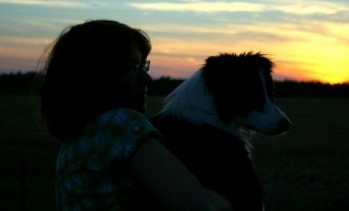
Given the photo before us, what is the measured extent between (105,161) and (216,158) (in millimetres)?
1534

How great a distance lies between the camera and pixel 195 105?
342cm

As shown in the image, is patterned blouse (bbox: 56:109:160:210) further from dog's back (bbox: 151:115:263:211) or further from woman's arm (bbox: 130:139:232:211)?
dog's back (bbox: 151:115:263:211)

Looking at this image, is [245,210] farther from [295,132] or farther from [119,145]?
[295,132]

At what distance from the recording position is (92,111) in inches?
64.6

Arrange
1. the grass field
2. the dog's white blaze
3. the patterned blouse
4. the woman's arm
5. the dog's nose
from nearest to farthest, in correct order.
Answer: the woman's arm < the patterned blouse < the dog's white blaze < the dog's nose < the grass field

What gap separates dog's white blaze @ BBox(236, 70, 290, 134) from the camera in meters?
3.94

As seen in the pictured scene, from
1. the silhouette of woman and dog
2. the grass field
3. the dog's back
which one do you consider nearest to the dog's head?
the dog's back

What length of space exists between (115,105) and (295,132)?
22.9 m

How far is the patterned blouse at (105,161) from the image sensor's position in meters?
1.47

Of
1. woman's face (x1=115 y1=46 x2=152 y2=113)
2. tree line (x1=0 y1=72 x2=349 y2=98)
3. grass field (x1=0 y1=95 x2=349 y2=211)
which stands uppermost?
woman's face (x1=115 y1=46 x2=152 y2=113)

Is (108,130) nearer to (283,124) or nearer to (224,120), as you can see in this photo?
(224,120)

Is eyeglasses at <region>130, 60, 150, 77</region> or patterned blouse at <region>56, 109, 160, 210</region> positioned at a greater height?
eyeglasses at <region>130, 60, 150, 77</region>

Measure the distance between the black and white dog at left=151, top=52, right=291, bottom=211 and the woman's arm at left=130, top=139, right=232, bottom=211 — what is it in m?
1.25

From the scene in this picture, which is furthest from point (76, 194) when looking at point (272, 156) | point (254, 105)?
point (272, 156)
